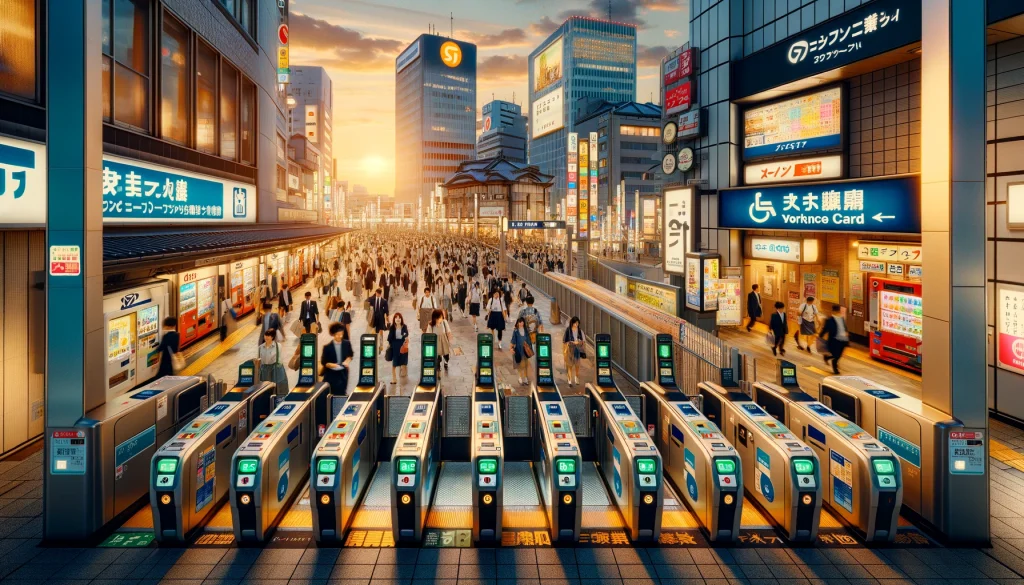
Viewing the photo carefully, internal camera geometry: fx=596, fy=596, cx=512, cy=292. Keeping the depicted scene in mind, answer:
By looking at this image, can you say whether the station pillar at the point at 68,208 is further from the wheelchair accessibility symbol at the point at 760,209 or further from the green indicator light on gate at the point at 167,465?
the wheelchair accessibility symbol at the point at 760,209

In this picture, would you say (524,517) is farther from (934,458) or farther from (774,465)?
(934,458)

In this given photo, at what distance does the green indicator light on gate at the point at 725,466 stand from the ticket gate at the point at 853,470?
4.66 feet

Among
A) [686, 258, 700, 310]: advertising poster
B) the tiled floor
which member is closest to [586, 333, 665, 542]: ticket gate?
the tiled floor

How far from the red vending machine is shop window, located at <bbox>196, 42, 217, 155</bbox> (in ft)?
62.9

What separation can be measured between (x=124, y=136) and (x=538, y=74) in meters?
60.7

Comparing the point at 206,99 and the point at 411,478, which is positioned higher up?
A: the point at 206,99

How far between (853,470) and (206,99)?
19.0 meters

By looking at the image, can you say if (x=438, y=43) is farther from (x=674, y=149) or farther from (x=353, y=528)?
(x=353, y=528)

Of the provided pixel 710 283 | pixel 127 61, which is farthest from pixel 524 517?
pixel 710 283

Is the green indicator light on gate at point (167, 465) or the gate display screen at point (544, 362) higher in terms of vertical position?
the gate display screen at point (544, 362)

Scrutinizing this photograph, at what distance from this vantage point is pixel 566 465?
264 inches

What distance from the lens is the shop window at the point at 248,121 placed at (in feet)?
70.4

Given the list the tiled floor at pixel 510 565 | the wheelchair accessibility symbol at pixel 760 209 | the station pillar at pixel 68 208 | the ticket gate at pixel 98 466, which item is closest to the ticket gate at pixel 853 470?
the tiled floor at pixel 510 565

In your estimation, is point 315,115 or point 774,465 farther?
point 315,115
